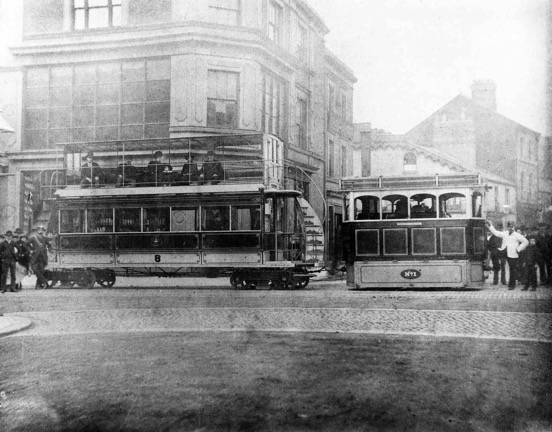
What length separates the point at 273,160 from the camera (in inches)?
611

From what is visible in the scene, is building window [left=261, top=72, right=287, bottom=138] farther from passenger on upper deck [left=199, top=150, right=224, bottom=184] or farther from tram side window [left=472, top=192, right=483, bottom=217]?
tram side window [left=472, top=192, right=483, bottom=217]

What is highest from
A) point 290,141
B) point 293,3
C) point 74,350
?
point 293,3

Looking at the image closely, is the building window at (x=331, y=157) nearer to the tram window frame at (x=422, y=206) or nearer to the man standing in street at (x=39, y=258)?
the tram window frame at (x=422, y=206)

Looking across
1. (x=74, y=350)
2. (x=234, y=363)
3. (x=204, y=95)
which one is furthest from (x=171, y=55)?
(x=234, y=363)

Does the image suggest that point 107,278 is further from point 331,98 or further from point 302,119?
point 331,98

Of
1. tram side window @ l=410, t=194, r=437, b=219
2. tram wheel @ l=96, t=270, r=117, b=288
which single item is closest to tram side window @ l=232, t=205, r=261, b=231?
tram wheel @ l=96, t=270, r=117, b=288

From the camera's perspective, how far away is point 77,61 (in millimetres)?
16906

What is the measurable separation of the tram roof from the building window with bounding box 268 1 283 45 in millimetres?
2724

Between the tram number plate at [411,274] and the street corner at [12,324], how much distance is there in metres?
8.53

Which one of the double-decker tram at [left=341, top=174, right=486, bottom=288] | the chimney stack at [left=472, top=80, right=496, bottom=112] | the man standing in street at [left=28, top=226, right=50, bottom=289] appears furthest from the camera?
the man standing in street at [left=28, top=226, right=50, bottom=289]

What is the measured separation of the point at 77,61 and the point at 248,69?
481 cm

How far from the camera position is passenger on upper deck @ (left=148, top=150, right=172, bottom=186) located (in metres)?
16.2

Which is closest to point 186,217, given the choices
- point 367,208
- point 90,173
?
point 90,173

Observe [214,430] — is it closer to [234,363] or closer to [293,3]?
[234,363]
